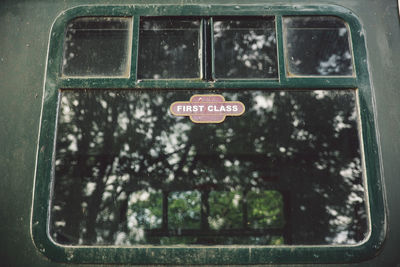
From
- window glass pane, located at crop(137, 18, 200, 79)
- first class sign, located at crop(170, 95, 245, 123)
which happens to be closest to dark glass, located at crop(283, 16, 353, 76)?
first class sign, located at crop(170, 95, 245, 123)

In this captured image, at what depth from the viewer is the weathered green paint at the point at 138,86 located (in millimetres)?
1368

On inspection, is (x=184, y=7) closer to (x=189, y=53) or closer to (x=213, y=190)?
(x=189, y=53)

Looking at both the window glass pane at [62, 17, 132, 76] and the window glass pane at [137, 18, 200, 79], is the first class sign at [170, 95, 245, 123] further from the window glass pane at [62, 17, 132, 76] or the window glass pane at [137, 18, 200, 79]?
the window glass pane at [62, 17, 132, 76]

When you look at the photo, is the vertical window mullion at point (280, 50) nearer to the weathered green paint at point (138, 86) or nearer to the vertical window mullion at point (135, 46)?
the weathered green paint at point (138, 86)

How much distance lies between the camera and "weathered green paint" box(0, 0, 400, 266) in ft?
4.49

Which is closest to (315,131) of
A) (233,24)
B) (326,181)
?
(326,181)

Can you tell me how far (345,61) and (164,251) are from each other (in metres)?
1.16

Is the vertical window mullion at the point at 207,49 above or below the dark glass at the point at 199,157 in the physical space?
above

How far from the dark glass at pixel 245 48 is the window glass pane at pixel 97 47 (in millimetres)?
428

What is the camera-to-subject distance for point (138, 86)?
150 cm

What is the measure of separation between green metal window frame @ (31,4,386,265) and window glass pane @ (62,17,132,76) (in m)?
0.03

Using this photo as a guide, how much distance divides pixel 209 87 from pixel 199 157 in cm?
31

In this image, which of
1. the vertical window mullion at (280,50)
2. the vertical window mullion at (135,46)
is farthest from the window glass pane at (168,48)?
the vertical window mullion at (280,50)

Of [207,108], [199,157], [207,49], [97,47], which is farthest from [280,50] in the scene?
[97,47]
